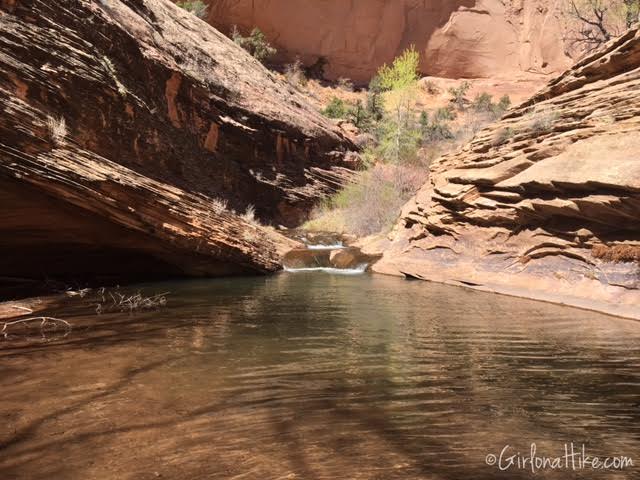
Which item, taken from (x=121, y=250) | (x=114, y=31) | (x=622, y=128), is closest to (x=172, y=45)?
(x=114, y=31)

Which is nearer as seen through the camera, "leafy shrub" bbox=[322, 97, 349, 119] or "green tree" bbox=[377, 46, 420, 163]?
"green tree" bbox=[377, 46, 420, 163]

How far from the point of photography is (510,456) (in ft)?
7.46

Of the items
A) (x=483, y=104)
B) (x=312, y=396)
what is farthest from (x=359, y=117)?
(x=312, y=396)

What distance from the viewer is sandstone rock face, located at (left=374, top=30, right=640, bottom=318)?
7316 mm

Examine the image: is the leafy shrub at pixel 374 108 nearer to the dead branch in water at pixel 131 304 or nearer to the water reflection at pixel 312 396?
the dead branch in water at pixel 131 304

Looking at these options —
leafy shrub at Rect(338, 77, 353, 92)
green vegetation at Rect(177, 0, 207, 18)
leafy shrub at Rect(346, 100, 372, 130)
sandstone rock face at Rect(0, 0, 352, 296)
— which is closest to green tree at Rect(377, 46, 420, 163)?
leafy shrub at Rect(346, 100, 372, 130)

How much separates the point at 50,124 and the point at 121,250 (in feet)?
10.8

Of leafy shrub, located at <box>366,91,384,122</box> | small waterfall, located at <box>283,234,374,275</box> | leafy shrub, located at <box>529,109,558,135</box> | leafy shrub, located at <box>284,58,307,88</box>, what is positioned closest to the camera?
leafy shrub, located at <box>529,109,558,135</box>

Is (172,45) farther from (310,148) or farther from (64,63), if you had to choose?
(310,148)

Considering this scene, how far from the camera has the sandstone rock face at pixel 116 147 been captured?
7289 millimetres

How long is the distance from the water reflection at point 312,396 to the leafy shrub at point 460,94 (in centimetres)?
3233

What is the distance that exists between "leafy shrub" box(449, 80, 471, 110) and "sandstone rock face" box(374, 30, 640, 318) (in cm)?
2539

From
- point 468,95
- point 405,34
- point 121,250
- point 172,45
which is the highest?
point 405,34

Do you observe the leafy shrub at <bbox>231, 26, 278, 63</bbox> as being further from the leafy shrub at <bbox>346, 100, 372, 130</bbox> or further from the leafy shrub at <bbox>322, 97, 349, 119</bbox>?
the leafy shrub at <bbox>346, 100, 372, 130</bbox>
